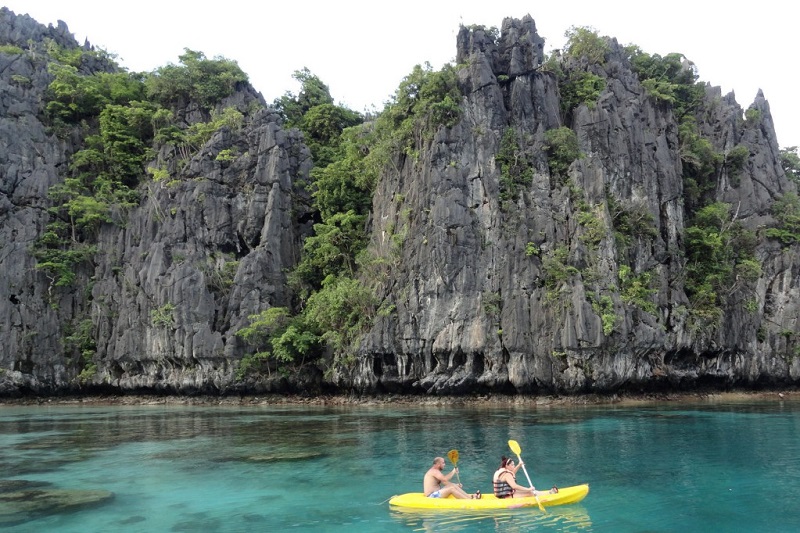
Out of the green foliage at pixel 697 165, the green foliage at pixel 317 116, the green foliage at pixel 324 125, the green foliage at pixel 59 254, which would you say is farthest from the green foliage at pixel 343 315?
the green foliage at pixel 697 165

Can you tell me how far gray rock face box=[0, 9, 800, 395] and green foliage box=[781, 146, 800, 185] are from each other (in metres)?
5.65

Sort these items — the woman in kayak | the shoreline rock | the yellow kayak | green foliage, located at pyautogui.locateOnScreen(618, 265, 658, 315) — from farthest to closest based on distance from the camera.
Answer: green foliage, located at pyautogui.locateOnScreen(618, 265, 658, 315)
the shoreline rock
the woman in kayak
the yellow kayak

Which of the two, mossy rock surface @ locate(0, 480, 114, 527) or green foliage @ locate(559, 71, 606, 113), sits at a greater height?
green foliage @ locate(559, 71, 606, 113)

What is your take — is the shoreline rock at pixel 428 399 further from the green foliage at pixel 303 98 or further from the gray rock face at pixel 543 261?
the green foliage at pixel 303 98

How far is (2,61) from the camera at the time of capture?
46.8 metres

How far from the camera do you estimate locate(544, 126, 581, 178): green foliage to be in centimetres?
3697

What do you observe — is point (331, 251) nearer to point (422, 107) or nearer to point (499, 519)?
point (422, 107)

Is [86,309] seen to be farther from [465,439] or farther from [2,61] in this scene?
[465,439]

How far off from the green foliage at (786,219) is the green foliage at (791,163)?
28.7 feet

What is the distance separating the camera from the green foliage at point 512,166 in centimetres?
3544

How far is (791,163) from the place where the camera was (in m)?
49.8

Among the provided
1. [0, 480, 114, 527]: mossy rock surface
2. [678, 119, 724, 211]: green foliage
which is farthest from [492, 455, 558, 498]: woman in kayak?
[678, 119, 724, 211]: green foliage

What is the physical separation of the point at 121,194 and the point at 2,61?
15.9 metres

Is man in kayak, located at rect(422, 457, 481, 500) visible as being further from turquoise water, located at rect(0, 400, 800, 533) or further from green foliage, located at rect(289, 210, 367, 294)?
green foliage, located at rect(289, 210, 367, 294)
